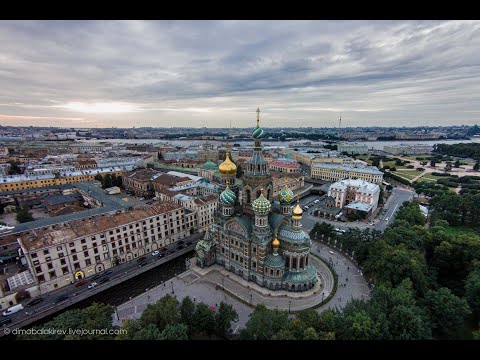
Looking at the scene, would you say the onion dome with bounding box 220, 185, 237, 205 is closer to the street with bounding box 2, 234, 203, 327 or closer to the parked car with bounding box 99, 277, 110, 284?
the street with bounding box 2, 234, 203, 327

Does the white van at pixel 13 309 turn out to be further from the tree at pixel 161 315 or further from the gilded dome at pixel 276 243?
the gilded dome at pixel 276 243

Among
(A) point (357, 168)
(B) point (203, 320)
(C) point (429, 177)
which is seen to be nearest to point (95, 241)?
(B) point (203, 320)

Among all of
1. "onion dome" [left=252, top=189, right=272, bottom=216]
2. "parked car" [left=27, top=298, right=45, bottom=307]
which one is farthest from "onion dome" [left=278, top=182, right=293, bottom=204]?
"parked car" [left=27, top=298, right=45, bottom=307]

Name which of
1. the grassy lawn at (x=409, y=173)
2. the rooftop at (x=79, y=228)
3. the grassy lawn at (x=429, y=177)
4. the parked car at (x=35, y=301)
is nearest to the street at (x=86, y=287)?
the parked car at (x=35, y=301)

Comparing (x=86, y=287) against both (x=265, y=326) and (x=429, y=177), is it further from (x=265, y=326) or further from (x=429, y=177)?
(x=429, y=177)

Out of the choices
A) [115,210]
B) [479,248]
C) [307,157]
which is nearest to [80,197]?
[115,210]
